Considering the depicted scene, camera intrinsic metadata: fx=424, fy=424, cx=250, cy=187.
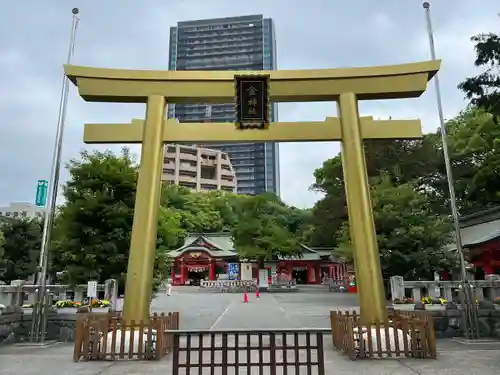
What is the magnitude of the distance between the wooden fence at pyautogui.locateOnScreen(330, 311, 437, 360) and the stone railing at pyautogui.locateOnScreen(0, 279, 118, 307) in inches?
278

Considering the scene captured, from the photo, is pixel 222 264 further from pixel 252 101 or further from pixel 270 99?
pixel 252 101

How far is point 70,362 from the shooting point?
25.8 ft

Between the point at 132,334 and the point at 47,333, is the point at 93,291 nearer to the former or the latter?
the point at 47,333

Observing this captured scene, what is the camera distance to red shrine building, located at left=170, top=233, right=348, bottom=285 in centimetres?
4419

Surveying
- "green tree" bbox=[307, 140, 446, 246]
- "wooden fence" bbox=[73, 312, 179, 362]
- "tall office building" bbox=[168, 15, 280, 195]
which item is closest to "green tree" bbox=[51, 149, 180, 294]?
"wooden fence" bbox=[73, 312, 179, 362]

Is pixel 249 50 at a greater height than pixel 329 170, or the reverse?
pixel 249 50

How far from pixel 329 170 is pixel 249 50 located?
75947 millimetres

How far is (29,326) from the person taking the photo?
36.1 feet

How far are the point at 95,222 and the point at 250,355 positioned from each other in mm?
8577

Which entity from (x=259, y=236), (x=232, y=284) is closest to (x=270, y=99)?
(x=259, y=236)

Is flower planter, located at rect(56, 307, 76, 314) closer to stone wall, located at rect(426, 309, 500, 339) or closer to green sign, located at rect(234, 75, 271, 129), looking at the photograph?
green sign, located at rect(234, 75, 271, 129)

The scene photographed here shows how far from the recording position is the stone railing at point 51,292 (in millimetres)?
11055

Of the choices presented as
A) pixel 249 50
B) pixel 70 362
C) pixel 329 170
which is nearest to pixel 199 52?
pixel 249 50

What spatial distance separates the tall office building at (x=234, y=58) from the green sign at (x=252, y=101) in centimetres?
8514
